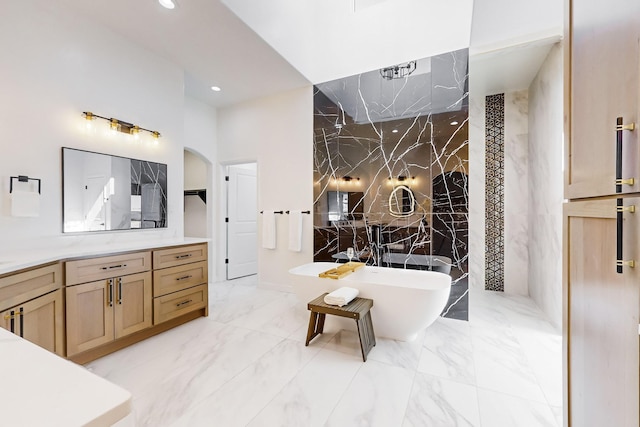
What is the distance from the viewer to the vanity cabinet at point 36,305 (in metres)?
1.64

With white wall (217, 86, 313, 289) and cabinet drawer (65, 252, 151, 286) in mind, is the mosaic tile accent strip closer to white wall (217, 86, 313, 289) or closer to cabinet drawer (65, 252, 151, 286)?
white wall (217, 86, 313, 289)

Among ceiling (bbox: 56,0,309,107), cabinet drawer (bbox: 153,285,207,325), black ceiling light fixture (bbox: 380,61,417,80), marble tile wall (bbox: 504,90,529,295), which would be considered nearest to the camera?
ceiling (bbox: 56,0,309,107)

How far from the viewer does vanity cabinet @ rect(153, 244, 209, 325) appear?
2.67 metres

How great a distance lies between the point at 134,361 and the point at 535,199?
4.71m

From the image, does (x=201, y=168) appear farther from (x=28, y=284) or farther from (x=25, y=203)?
(x=28, y=284)

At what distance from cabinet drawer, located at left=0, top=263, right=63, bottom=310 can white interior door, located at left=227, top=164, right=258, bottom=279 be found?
2.91m

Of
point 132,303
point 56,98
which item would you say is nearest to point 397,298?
point 132,303

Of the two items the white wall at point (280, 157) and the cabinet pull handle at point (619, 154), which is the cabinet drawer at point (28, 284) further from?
the cabinet pull handle at point (619, 154)

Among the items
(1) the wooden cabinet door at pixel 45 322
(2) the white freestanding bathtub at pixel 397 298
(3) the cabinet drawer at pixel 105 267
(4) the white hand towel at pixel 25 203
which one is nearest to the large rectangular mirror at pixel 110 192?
(4) the white hand towel at pixel 25 203

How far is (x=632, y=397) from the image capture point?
2.49ft

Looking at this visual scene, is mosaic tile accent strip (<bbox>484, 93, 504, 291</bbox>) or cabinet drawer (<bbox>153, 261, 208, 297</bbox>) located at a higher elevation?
mosaic tile accent strip (<bbox>484, 93, 504, 291</bbox>)

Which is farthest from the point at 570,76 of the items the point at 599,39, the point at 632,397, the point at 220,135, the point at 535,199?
the point at 220,135

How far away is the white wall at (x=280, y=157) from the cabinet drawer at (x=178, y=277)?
1.30 metres

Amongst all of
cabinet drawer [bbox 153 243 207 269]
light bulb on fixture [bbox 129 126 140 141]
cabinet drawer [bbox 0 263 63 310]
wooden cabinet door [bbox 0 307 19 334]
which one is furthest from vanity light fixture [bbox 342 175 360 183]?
wooden cabinet door [bbox 0 307 19 334]
